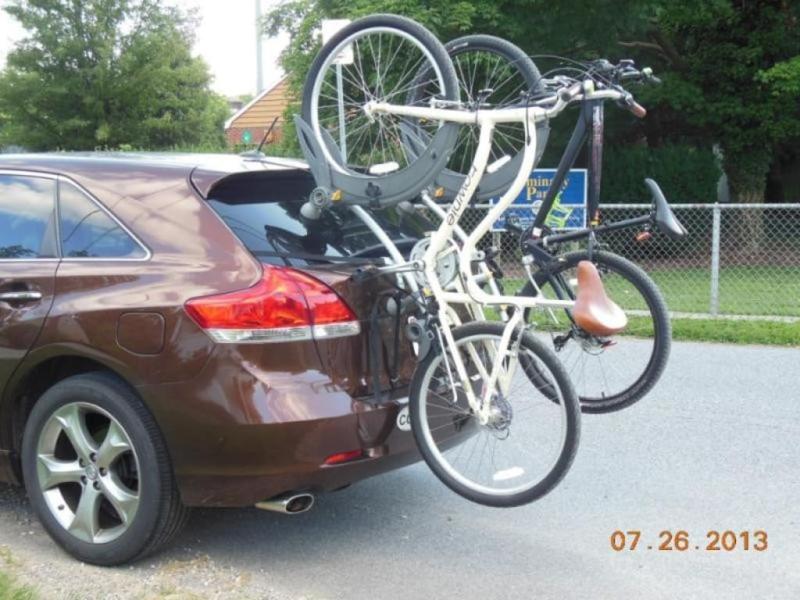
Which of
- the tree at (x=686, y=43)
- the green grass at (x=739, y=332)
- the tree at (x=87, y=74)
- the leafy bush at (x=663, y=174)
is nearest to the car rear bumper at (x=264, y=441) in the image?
the green grass at (x=739, y=332)

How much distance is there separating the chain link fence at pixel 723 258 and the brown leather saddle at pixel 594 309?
485 cm

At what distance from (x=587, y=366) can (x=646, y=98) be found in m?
13.5

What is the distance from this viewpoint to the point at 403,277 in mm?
4141

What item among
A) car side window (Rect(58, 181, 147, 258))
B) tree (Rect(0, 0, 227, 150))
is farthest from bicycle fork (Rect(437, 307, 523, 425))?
tree (Rect(0, 0, 227, 150))

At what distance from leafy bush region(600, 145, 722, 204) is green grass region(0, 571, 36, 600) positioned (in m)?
15.7

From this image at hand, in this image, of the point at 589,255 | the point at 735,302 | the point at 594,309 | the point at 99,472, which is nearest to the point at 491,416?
the point at 594,309

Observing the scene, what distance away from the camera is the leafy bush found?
18.0 m

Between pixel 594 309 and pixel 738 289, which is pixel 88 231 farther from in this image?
pixel 738 289

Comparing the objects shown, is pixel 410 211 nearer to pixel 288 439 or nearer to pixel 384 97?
pixel 384 97

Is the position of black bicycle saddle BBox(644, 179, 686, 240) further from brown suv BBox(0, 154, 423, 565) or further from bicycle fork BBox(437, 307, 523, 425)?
brown suv BBox(0, 154, 423, 565)

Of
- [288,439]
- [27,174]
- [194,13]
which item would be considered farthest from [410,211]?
[194,13]

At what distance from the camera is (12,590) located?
138 inches

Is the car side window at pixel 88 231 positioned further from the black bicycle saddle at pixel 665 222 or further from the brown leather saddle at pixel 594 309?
the black bicycle saddle at pixel 665 222

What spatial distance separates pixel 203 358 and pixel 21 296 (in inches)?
41.1
